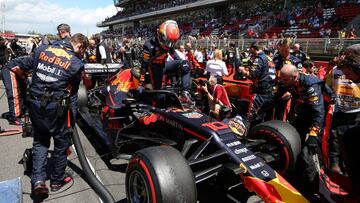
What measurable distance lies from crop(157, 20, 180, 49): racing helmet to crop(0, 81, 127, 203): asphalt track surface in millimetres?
1826

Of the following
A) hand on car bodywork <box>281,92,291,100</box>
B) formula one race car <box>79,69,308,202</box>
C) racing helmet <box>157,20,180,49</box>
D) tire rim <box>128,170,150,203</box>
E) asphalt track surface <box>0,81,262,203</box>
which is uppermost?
racing helmet <box>157,20,180,49</box>

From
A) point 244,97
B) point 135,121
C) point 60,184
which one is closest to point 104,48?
point 244,97

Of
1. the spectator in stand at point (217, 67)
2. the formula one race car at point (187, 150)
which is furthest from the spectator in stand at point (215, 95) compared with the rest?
the spectator in stand at point (217, 67)

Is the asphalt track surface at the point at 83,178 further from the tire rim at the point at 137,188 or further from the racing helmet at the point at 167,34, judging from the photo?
the racing helmet at the point at 167,34

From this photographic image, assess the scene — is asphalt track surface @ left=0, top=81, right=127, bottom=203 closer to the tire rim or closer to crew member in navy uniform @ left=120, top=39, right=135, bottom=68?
the tire rim

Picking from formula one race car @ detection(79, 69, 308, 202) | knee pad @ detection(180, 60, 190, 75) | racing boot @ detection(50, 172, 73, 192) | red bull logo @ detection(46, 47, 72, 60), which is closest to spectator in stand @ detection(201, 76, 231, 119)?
knee pad @ detection(180, 60, 190, 75)

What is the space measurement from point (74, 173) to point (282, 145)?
2.63 m

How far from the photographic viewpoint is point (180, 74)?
5.84m

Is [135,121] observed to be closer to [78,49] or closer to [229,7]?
[78,49]

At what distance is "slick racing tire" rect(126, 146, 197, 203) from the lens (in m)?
2.63

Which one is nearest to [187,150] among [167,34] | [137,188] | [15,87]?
[137,188]

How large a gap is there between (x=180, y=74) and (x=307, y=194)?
2.94 metres

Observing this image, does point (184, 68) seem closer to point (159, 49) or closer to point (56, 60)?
point (159, 49)

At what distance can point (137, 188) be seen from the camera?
10.1ft
